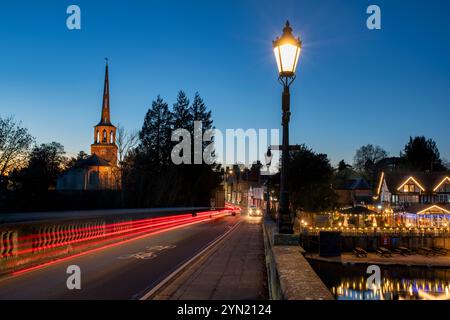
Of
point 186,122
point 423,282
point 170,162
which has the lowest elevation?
point 423,282

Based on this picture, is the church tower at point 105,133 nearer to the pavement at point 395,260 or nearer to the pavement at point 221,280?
the pavement at point 395,260

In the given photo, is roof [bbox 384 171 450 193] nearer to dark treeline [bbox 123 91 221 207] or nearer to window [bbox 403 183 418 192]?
window [bbox 403 183 418 192]

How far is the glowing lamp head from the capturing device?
9422mm

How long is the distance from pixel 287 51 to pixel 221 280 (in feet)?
20.9

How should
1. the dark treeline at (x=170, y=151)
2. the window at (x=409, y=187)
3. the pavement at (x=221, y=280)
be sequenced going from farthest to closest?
the dark treeline at (x=170, y=151) → the window at (x=409, y=187) → the pavement at (x=221, y=280)

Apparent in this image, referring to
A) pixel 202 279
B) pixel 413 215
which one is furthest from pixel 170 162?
pixel 202 279

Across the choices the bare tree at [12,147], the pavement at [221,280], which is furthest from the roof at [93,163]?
the pavement at [221,280]

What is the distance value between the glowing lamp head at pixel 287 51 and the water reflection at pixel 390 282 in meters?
23.6

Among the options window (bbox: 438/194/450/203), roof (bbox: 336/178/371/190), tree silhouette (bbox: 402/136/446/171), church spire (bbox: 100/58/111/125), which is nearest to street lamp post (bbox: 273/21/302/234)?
window (bbox: 438/194/450/203)

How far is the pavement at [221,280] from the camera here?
10.2 metres
